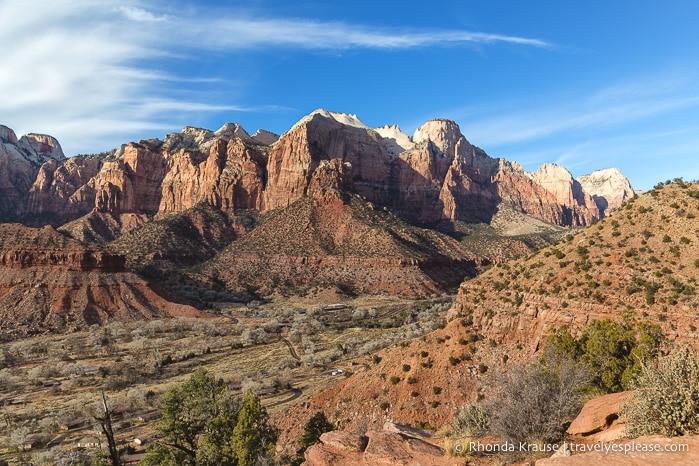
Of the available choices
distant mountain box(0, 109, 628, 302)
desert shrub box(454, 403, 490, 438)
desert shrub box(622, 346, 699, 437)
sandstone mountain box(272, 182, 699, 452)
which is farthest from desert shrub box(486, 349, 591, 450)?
distant mountain box(0, 109, 628, 302)

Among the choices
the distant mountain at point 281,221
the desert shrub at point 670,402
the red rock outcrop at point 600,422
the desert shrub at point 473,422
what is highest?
the distant mountain at point 281,221

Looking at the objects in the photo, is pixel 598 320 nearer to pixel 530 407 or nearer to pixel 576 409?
pixel 576 409

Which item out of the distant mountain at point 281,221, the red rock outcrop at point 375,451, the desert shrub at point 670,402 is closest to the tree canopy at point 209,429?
the red rock outcrop at point 375,451

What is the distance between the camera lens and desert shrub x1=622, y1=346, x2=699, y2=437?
9461 mm

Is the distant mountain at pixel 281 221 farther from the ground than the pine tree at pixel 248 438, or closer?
farther from the ground

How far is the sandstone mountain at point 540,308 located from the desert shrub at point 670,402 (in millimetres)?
12822

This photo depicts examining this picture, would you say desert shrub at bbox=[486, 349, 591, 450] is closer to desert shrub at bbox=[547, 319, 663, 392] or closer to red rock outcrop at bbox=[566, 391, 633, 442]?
red rock outcrop at bbox=[566, 391, 633, 442]

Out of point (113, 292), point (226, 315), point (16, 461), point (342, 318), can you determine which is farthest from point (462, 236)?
point (16, 461)

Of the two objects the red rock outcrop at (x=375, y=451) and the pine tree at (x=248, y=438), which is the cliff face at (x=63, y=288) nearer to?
the pine tree at (x=248, y=438)

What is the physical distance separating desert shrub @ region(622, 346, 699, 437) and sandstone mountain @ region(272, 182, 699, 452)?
1282 centimetres

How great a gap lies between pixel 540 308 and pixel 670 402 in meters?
17.2

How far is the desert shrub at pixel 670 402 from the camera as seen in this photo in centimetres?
946

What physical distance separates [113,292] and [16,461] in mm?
60074

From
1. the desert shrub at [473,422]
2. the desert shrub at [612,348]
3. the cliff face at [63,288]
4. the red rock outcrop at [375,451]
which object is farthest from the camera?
the cliff face at [63,288]
